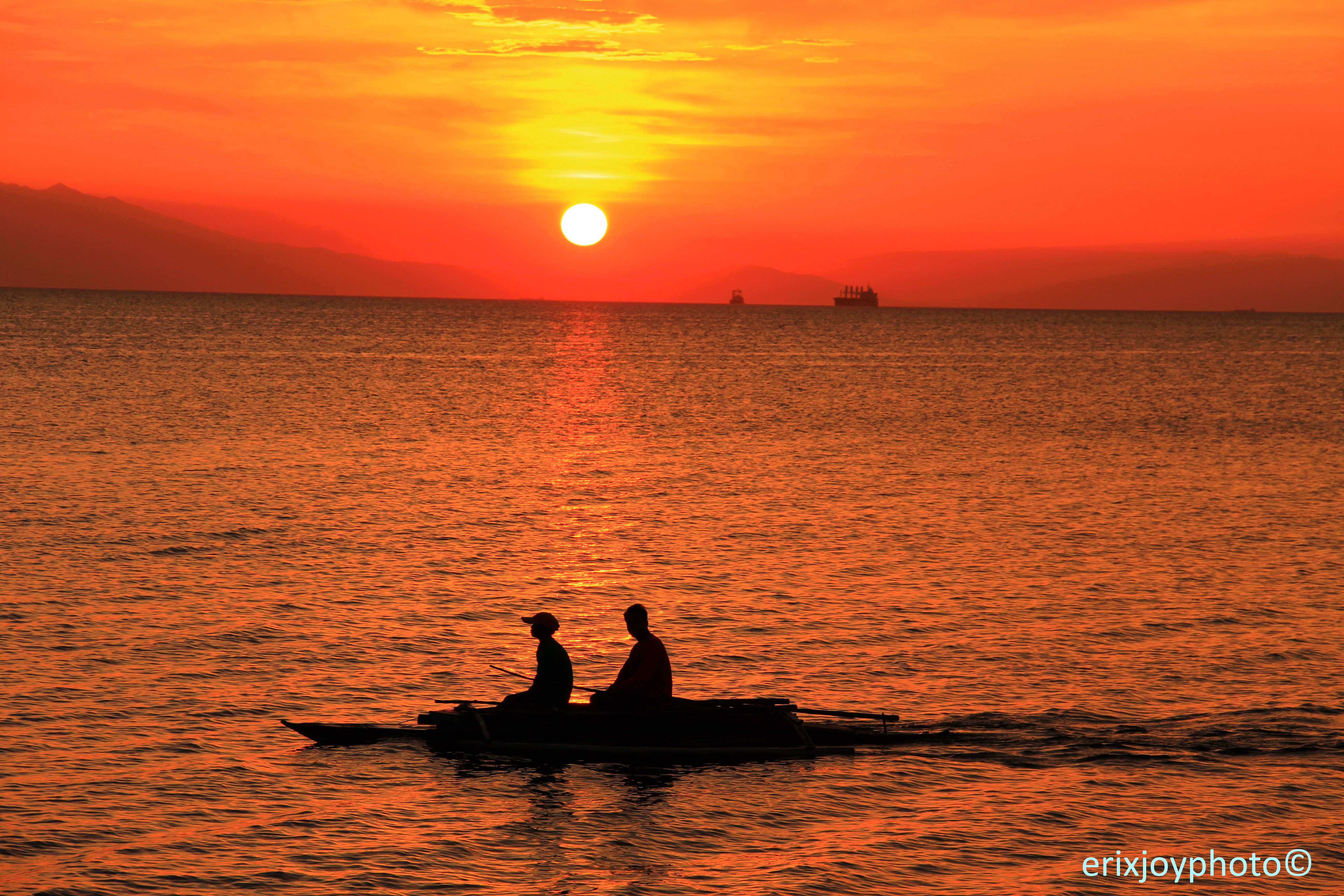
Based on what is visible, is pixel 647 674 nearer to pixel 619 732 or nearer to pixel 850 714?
pixel 619 732

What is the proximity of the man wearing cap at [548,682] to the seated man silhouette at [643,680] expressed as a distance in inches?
21.9

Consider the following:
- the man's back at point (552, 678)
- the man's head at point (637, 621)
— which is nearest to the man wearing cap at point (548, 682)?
the man's back at point (552, 678)

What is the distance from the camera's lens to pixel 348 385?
301 ft

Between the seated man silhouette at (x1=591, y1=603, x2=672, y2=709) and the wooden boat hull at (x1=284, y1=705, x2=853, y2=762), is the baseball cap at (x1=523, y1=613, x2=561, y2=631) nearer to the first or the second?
the seated man silhouette at (x1=591, y1=603, x2=672, y2=709)

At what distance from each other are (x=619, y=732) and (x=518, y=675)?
98.9 inches

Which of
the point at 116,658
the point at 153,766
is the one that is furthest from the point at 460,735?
the point at 116,658

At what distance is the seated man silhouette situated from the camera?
18.0m
